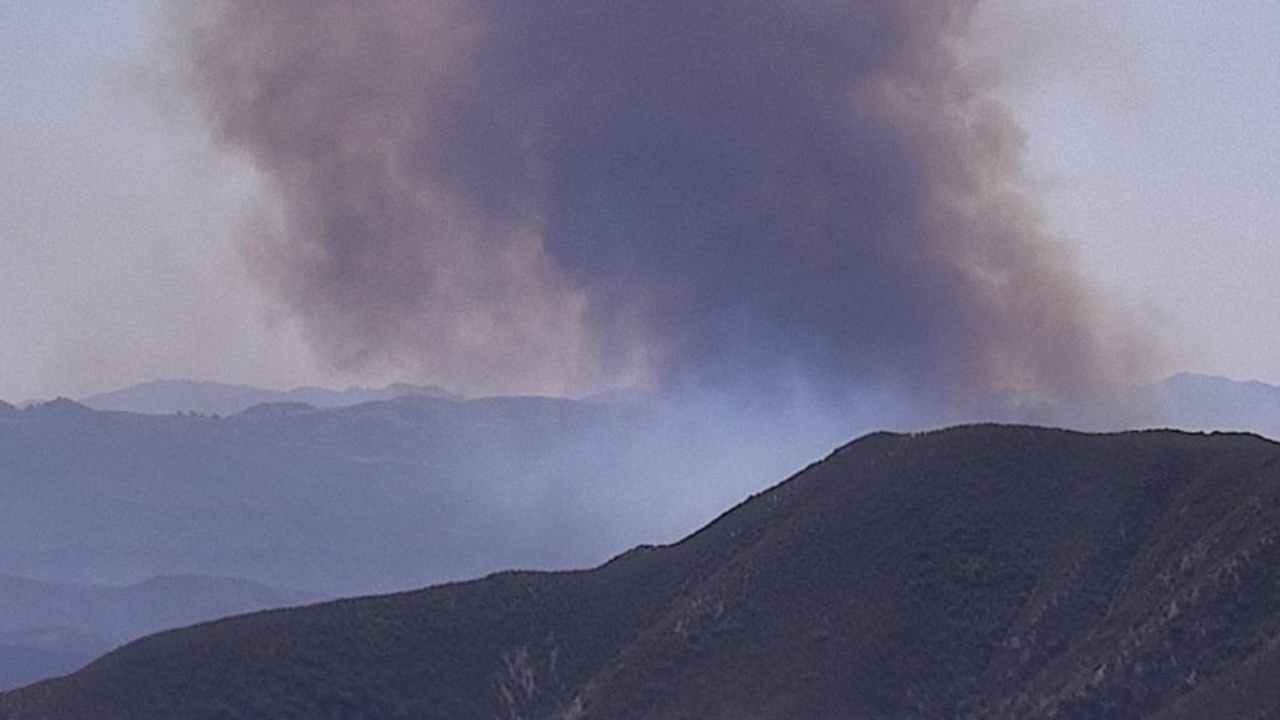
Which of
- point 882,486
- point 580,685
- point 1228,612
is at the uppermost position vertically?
point 882,486

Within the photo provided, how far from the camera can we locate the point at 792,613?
14250 cm

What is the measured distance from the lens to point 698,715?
134 m

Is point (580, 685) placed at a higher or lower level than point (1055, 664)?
higher

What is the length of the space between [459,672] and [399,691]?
4.60m

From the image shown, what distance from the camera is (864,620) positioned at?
140625 mm

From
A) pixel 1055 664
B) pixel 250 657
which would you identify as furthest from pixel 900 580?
pixel 250 657

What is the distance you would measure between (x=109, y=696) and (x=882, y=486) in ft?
182

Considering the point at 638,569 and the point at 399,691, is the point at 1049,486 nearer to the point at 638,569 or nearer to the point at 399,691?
the point at 638,569

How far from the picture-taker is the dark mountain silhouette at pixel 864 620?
129 meters

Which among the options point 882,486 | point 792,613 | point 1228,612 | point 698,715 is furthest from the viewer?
point 882,486

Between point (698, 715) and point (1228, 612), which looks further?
point (698, 715)

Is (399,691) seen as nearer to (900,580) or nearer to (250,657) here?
(250,657)

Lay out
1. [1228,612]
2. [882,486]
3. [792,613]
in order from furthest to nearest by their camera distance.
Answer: [882,486] → [792,613] → [1228,612]

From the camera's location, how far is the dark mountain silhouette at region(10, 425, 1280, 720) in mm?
128875
